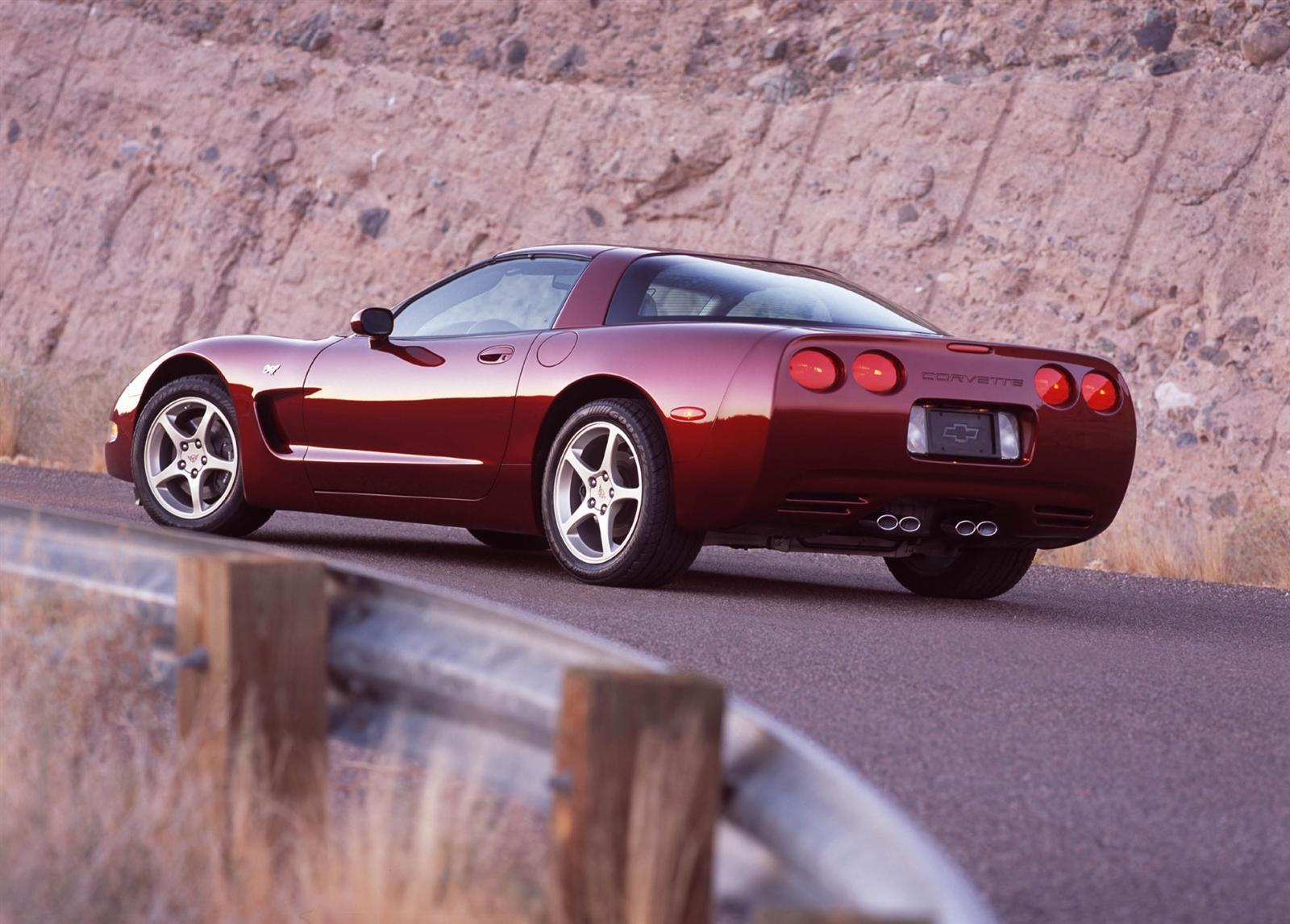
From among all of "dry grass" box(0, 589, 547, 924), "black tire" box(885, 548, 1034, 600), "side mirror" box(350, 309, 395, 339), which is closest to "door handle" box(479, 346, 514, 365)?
"side mirror" box(350, 309, 395, 339)

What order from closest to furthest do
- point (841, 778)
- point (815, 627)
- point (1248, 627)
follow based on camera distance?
point (841, 778) < point (815, 627) < point (1248, 627)

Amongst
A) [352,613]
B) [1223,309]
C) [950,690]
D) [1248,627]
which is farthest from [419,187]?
[352,613]

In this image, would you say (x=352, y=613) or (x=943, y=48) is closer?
(x=352, y=613)

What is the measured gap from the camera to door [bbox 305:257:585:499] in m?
8.02

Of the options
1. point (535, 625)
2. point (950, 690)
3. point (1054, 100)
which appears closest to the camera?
point (535, 625)

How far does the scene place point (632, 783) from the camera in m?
2.48

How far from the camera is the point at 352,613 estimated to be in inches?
130

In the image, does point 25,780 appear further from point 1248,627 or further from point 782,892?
point 1248,627

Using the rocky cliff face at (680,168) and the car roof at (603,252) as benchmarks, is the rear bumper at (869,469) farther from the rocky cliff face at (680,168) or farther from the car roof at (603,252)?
the rocky cliff face at (680,168)

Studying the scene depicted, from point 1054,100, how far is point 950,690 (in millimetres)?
15760

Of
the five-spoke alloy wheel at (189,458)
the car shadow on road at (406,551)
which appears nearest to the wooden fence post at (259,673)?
the car shadow on road at (406,551)

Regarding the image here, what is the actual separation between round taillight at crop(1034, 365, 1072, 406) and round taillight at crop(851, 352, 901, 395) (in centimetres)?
63

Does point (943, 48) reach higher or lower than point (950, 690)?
higher

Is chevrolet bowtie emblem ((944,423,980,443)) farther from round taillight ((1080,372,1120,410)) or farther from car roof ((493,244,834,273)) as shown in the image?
car roof ((493,244,834,273))
